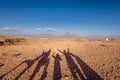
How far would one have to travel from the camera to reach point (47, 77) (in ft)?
26.1

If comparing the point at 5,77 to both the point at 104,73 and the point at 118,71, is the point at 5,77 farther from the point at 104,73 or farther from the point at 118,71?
the point at 118,71

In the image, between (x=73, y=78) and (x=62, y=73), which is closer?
(x=73, y=78)

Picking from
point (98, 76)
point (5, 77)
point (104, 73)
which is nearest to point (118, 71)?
point (104, 73)

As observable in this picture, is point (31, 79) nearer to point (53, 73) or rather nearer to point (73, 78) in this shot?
point (53, 73)

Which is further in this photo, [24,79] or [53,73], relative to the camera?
[53,73]

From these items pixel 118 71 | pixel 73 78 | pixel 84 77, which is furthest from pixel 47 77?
pixel 118 71

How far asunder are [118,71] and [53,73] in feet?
13.5

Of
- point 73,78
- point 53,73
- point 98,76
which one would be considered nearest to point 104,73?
point 98,76

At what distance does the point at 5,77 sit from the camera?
800cm

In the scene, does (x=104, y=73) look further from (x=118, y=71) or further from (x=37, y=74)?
(x=37, y=74)

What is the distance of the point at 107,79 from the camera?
7.43 metres

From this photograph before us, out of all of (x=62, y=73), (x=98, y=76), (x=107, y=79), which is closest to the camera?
(x=107, y=79)

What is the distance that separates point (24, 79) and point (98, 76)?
4227 mm

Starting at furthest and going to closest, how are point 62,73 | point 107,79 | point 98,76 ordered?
point 62,73 < point 98,76 < point 107,79
